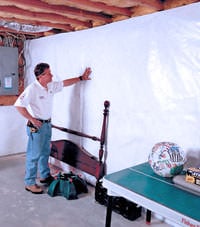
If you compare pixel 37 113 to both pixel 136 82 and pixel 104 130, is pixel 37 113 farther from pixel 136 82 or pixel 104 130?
pixel 136 82

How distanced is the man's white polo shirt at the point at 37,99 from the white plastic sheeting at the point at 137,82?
0.48 m

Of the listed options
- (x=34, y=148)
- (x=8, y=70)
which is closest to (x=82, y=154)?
(x=34, y=148)

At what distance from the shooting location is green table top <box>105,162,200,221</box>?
1620mm

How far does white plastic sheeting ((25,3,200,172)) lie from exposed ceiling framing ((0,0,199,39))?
0.33 feet

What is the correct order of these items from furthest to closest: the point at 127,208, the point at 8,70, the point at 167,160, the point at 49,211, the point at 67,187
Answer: the point at 8,70, the point at 67,187, the point at 49,211, the point at 127,208, the point at 167,160

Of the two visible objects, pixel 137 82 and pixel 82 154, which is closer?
pixel 137 82

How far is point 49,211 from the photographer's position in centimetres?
283

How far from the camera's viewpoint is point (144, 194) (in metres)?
1.77

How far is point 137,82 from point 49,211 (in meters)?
1.63

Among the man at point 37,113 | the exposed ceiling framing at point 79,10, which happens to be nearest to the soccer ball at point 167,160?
the exposed ceiling framing at point 79,10

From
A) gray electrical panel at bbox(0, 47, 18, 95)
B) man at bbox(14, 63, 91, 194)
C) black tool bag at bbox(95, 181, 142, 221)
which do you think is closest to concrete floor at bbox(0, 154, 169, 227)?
black tool bag at bbox(95, 181, 142, 221)

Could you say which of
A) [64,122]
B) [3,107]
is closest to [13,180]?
[64,122]

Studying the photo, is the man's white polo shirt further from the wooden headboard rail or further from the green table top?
the green table top

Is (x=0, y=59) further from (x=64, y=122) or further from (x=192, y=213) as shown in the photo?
(x=192, y=213)
